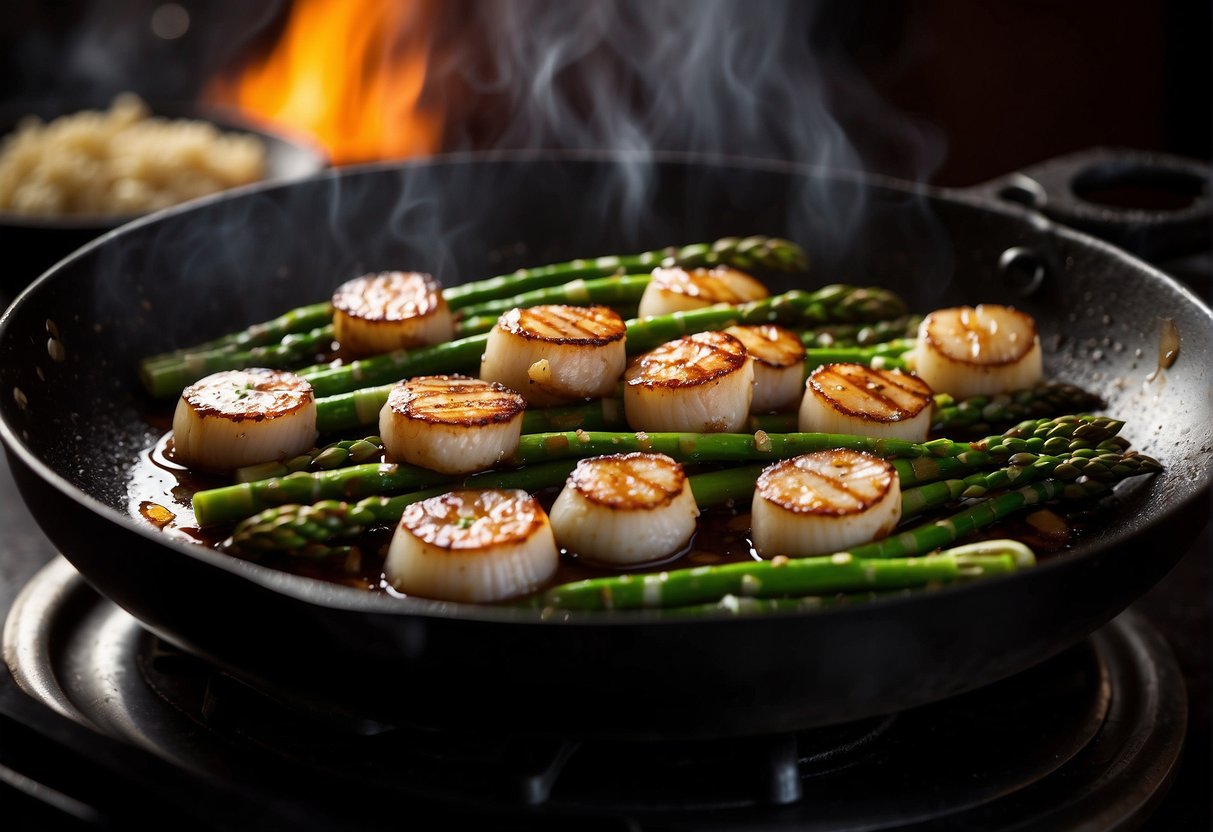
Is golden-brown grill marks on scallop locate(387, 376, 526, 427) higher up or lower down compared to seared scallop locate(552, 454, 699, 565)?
higher up

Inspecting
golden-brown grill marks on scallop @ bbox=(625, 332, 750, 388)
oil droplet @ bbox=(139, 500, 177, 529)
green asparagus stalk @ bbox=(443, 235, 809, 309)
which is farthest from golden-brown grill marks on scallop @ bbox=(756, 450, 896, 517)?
oil droplet @ bbox=(139, 500, 177, 529)

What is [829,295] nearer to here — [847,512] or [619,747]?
[847,512]

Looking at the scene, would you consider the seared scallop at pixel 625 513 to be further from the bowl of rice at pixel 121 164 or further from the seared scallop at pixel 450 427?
the bowl of rice at pixel 121 164

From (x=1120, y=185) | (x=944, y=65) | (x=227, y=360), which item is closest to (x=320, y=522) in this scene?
(x=227, y=360)

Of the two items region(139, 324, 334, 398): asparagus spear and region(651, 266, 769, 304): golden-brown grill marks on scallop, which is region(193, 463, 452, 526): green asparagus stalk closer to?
region(139, 324, 334, 398): asparagus spear

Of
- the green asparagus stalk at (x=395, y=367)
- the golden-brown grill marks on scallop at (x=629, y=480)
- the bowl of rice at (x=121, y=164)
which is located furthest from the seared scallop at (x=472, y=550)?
the bowl of rice at (x=121, y=164)
